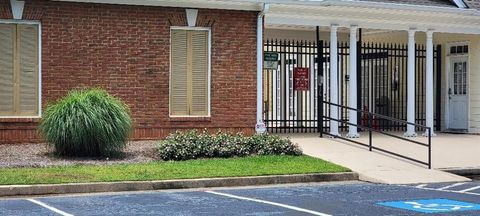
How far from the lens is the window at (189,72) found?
16625 millimetres

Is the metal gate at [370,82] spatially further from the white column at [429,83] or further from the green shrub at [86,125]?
the green shrub at [86,125]

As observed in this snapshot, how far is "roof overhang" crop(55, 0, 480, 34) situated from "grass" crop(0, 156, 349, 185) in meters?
4.27

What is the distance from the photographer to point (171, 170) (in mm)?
12719

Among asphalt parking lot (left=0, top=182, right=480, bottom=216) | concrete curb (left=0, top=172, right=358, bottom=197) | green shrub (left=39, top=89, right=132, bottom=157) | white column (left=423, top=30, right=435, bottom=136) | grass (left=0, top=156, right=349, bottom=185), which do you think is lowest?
asphalt parking lot (left=0, top=182, right=480, bottom=216)

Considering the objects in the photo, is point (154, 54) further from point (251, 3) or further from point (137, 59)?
point (251, 3)

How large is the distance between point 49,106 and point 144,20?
3010 mm

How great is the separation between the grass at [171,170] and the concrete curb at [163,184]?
0.52 feet

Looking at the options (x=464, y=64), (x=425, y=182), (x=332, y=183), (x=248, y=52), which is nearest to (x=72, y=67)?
(x=248, y=52)

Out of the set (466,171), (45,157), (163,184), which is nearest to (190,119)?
(45,157)

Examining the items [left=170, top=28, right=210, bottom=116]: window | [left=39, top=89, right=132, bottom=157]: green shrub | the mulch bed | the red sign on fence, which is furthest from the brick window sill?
the red sign on fence

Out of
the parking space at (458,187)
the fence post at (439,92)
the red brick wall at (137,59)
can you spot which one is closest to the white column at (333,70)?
the red brick wall at (137,59)

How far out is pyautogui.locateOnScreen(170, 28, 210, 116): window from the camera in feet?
54.5

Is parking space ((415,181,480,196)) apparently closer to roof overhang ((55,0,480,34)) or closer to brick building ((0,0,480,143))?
brick building ((0,0,480,143))

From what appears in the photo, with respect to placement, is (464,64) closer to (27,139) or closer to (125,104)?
(125,104)
